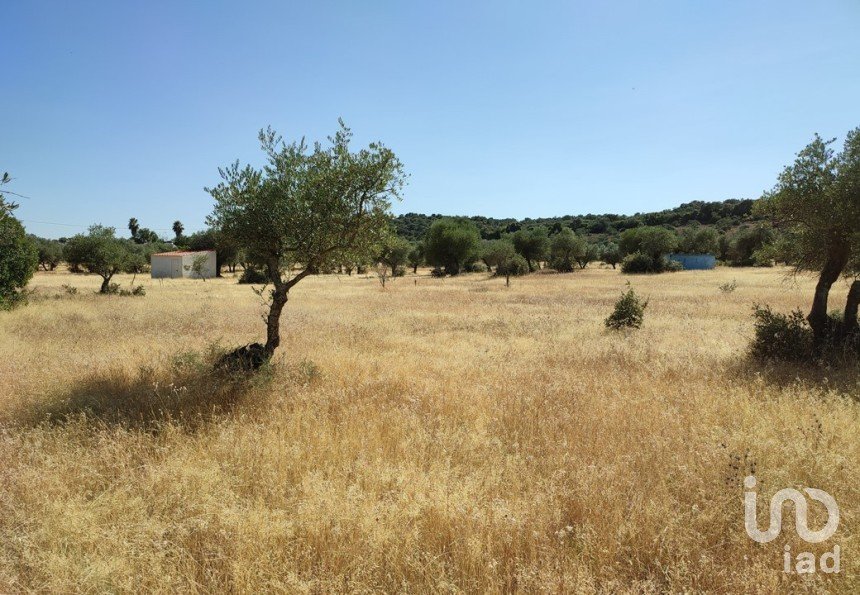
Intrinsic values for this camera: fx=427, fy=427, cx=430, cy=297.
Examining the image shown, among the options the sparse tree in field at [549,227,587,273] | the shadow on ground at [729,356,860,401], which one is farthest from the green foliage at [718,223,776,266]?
the shadow on ground at [729,356,860,401]

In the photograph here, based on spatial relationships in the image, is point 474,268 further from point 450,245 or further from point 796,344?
point 796,344

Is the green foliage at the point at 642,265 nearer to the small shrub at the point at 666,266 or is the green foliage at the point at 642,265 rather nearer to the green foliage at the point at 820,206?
the small shrub at the point at 666,266

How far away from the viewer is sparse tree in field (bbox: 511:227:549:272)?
76.9 m

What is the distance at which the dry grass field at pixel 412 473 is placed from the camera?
3.74 m

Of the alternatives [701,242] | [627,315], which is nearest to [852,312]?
[627,315]

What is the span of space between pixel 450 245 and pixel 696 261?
42.9 m

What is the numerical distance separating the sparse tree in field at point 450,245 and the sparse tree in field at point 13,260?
55.8 metres

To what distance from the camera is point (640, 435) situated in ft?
20.5

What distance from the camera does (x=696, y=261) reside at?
2926 inches

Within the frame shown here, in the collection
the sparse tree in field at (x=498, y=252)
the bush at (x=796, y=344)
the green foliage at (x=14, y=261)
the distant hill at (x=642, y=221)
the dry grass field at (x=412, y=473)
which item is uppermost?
the distant hill at (x=642, y=221)

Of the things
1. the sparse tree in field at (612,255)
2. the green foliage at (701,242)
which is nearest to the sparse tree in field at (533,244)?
the sparse tree in field at (612,255)

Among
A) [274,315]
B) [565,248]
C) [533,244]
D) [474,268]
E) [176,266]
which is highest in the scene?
[533,244]

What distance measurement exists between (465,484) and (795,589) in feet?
9.80

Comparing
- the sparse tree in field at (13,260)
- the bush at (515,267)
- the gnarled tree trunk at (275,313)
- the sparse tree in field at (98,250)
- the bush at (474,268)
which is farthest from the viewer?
the bush at (474,268)
